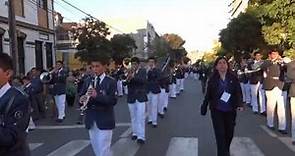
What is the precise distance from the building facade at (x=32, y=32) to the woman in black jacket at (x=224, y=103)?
58.3 ft

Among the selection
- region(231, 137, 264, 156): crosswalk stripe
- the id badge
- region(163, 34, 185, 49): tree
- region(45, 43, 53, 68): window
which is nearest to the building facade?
region(45, 43, 53, 68): window

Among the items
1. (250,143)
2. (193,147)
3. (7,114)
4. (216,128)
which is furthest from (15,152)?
(250,143)

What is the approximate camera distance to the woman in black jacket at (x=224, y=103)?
364 inches

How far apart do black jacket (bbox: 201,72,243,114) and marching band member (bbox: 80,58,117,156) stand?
1.99m

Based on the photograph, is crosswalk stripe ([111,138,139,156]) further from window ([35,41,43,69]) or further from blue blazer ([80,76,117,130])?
window ([35,41,43,69])

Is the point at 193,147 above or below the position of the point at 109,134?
below

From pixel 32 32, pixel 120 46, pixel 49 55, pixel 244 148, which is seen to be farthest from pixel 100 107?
pixel 120 46

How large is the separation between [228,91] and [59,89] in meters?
9.28

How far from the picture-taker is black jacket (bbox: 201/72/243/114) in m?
9.26

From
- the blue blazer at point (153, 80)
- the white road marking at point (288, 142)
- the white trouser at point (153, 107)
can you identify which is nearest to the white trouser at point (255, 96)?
the blue blazer at point (153, 80)

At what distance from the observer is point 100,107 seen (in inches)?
317

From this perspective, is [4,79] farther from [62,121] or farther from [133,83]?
[62,121]

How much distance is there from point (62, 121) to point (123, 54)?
34837 mm

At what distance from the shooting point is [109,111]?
8156mm
